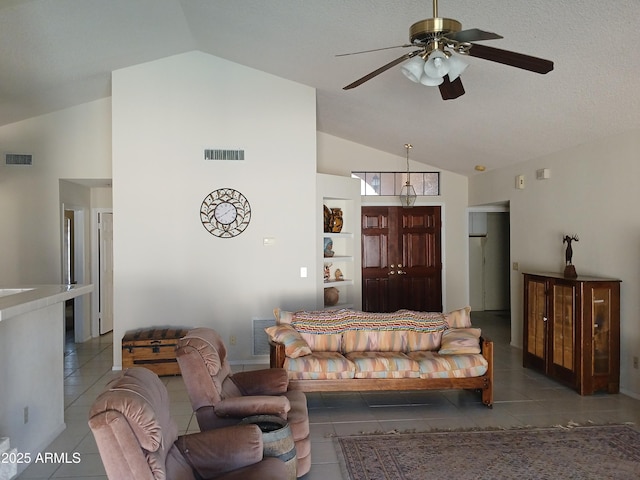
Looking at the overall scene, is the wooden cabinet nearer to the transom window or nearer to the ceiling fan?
the ceiling fan

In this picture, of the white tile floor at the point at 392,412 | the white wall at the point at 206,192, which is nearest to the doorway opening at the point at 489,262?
the white tile floor at the point at 392,412

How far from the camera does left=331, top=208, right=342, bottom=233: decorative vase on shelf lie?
6770 millimetres

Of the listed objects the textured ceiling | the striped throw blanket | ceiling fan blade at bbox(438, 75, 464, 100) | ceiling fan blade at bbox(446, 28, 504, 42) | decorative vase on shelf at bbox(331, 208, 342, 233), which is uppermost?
the textured ceiling

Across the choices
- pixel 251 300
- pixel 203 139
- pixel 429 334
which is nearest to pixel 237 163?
pixel 203 139

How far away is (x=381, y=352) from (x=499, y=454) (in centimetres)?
140

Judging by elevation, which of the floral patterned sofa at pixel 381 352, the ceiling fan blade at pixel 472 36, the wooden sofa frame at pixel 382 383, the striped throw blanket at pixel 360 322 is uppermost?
the ceiling fan blade at pixel 472 36

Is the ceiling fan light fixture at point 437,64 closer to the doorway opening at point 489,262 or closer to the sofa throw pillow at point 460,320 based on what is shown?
the sofa throw pillow at point 460,320

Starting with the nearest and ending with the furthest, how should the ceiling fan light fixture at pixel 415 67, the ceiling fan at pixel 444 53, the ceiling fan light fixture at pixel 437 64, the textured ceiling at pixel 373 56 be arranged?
the ceiling fan at pixel 444 53, the ceiling fan light fixture at pixel 437 64, the ceiling fan light fixture at pixel 415 67, the textured ceiling at pixel 373 56

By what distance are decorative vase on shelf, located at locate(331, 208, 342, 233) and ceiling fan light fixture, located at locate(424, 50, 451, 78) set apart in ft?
13.5

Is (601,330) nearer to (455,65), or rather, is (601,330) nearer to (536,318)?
(536,318)

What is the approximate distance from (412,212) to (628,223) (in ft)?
12.6

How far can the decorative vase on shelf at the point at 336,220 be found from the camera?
6.77 meters

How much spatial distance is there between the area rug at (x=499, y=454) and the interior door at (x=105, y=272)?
17.6ft

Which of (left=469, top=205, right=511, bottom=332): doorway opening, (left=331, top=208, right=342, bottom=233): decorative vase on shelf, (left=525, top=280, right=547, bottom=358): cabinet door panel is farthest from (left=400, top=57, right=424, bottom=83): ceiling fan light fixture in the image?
(left=469, top=205, right=511, bottom=332): doorway opening
